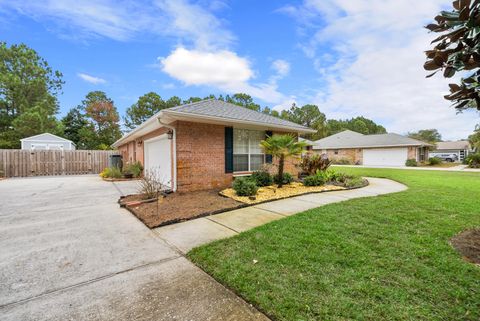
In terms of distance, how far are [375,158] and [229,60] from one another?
22.7m

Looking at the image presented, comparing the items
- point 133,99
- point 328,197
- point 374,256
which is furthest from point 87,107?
point 374,256

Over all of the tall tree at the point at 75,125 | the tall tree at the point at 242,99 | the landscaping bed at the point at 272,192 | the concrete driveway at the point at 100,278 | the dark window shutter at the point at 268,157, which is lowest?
the concrete driveway at the point at 100,278

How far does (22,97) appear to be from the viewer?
22328 mm

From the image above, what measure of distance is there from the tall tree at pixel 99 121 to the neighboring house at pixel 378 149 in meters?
29.2

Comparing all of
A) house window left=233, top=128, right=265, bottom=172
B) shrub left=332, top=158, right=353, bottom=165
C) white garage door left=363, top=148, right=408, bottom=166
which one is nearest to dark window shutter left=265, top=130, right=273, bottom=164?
house window left=233, top=128, right=265, bottom=172

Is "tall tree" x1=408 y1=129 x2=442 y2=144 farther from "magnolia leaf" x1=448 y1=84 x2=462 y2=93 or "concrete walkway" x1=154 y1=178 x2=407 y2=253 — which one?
"magnolia leaf" x1=448 y1=84 x2=462 y2=93

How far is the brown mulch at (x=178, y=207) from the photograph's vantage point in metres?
4.76

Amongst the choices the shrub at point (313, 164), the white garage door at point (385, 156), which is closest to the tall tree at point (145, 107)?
the shrub at point (313, 164)

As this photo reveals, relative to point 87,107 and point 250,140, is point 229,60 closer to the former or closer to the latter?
point 250,140

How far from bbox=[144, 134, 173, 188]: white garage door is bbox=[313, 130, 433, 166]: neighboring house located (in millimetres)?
19586

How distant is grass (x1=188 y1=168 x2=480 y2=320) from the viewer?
6.47ft

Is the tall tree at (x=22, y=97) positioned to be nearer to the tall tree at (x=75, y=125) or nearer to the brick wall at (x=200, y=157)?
the tall tree at (x=75, y=125)

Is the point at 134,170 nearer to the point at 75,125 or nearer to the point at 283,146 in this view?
the point at 283,146

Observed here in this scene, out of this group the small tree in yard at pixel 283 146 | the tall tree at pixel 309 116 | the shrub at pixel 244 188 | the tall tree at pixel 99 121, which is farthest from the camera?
the tall tree at pixel 309 116
